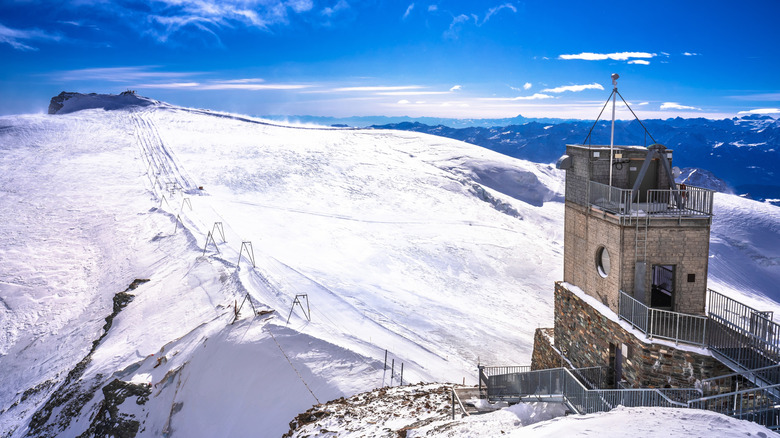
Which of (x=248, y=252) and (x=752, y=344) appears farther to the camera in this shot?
(x=248, y=252)

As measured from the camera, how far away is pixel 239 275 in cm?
2598

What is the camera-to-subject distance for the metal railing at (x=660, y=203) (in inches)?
565

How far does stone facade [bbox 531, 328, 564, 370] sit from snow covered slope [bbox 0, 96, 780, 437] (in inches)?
125

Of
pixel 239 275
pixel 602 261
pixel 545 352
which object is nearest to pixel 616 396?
pixel 602 261

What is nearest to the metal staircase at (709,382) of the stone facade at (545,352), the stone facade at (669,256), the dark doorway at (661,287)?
the stone facade at (669,256)

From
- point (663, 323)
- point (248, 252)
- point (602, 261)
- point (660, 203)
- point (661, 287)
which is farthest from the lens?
point (248, 252)

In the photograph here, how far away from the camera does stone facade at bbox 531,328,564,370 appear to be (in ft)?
60.5

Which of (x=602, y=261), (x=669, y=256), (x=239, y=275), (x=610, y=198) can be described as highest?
(x=610, y=198)

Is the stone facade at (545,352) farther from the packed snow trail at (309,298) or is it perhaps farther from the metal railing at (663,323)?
the metal railing at (663,323)

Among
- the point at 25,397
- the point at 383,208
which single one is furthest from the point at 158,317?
the point at 383,208

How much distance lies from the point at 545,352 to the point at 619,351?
5.00m

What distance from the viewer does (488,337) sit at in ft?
88.3

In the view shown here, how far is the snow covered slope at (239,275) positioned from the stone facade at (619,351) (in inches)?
228

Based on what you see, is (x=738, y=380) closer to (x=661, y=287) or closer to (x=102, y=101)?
(x=661, y=287)
